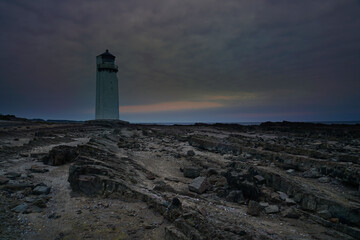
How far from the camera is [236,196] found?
6.51 metres

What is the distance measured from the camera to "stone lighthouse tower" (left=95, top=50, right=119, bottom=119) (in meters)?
41.3

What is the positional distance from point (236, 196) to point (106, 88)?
40.6m

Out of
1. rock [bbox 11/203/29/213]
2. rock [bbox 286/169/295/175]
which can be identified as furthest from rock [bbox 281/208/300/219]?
rock [bbox 11/203/29/213]

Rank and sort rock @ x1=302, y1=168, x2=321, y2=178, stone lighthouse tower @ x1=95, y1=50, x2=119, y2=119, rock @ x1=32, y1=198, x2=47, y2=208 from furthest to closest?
stone lighthouse tower @ x1=95, y1=50, x2=119, y2=119 → rock @ x1=302, y1=168, x2=321, y2=178 → rock @ x1=32, y1=198, x2=47, y2=208

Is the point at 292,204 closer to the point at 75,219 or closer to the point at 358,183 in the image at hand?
the point at 358,183

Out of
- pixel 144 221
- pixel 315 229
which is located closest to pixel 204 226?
pixel 144 221

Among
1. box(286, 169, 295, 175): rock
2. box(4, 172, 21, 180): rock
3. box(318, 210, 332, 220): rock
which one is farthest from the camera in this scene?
box(286, 169, 295, 175): rock

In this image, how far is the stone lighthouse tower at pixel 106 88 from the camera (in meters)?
41.3

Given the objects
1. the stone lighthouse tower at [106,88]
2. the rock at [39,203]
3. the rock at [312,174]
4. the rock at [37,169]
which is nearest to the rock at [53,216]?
the rock at [39,203]

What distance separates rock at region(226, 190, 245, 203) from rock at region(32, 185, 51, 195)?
571 centimetres

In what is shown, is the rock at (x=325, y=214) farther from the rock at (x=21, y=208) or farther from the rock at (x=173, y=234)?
the rock at (x=21, y=208)

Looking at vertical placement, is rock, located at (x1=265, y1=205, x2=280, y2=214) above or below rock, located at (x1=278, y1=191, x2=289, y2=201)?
below

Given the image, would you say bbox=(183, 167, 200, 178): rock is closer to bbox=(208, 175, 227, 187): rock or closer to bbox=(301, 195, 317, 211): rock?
bbox=(208, 175, 227, 187): rock

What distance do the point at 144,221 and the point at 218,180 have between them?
4120mm
